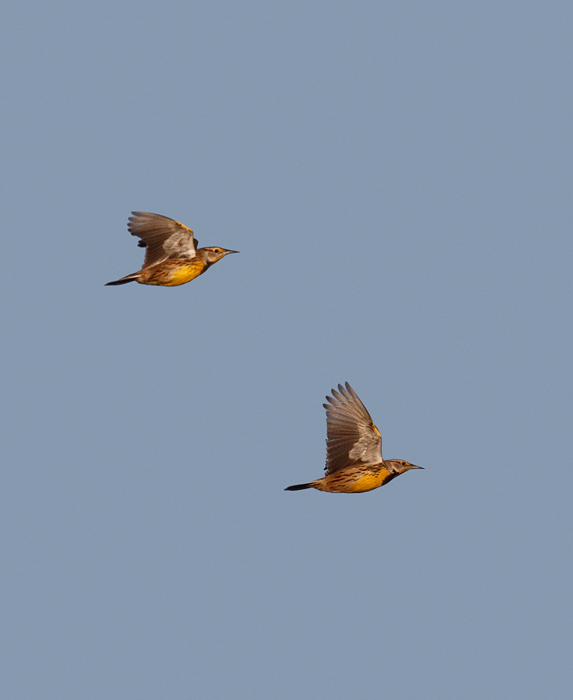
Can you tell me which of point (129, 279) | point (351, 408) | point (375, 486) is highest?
point (129, 279)

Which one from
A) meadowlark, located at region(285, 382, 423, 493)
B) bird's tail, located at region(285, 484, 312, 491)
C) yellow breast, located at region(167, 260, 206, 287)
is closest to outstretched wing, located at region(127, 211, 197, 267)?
yellow breast, located at region(167, 260, 206, 287)

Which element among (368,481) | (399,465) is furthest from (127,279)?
(399,465)

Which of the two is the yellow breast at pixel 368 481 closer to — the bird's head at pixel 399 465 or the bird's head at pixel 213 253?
the bird's head at pixel 399 465

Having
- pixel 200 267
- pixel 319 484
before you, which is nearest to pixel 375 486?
pixel 319 484

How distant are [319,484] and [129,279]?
648 centimetres

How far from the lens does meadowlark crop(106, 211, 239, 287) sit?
23.8m

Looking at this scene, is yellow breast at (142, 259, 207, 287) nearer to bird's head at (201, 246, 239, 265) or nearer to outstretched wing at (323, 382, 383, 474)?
bird's head at (201, 246, 239, 265)

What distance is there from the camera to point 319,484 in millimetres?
21484

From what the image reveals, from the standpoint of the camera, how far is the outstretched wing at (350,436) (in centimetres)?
2131

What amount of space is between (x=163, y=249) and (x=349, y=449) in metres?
6.61

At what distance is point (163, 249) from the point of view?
78.7 ft

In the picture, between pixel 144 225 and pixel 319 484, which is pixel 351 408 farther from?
pixel 144 225

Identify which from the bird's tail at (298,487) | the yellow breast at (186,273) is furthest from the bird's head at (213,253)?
the bird's tail at (298,487)

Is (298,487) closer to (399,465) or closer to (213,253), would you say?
(399,465)
